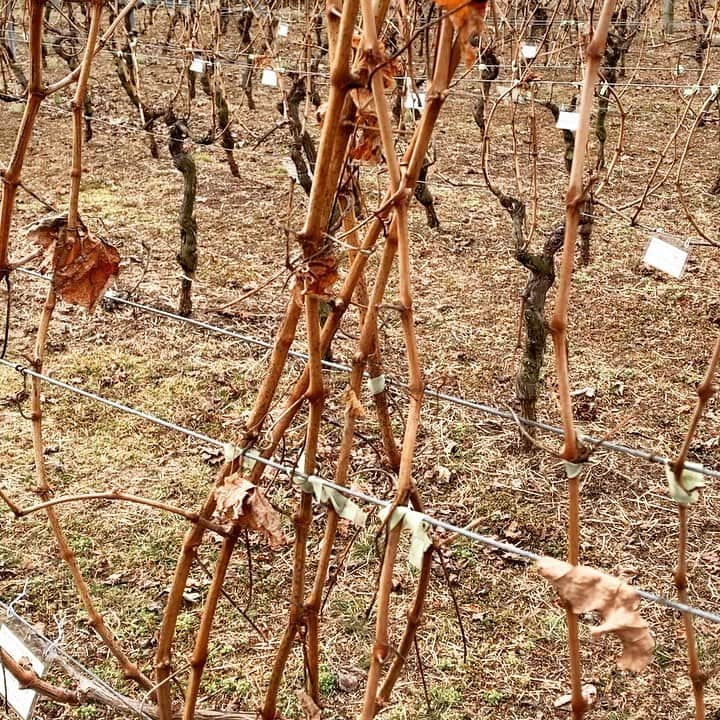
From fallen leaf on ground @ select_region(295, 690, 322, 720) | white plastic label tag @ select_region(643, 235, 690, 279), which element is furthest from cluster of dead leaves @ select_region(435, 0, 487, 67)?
white plastic label tag @ select_region(643, 235, 690, 279)

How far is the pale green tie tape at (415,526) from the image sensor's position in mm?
804

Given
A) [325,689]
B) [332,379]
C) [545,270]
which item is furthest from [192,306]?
[325,689]

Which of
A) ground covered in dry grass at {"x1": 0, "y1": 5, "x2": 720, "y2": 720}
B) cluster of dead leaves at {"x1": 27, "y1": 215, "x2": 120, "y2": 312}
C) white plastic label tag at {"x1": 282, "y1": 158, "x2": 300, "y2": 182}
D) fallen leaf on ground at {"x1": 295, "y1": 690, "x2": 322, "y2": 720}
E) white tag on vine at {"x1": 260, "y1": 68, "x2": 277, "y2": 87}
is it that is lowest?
ground covered in dry grass at {"x1": 0, "y1": 5, "x2": 720, "y2": 720}

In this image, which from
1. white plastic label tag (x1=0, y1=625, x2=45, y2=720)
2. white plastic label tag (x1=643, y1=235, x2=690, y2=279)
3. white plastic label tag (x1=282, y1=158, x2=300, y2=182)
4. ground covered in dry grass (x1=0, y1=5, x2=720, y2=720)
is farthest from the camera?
white plastic label tag (x1=643, y1=235, x2=690, y2=279)

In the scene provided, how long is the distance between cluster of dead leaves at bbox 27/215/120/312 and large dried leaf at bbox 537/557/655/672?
0.70 metres

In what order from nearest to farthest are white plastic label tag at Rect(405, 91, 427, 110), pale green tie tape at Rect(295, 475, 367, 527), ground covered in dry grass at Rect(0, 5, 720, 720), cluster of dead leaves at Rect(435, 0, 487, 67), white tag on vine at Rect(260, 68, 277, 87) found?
1. cluster of dead leaves at Rect(435, 0, 487, 67)
2. pale green tie tape at Rect(295, 475, 367, 527)
3. white plastic label tag at Rect(405, 91, 427, 110)
4. ground covered in dry grass at Rect(0, 5, 720, 720)
5. white tag on vine at Rect(260, 68, 277, 87)

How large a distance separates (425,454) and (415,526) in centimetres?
197

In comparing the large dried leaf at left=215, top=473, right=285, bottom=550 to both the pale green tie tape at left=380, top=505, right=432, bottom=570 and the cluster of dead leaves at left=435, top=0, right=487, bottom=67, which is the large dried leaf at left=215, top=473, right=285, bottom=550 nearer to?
the pale green tie tape at left=380, top=505, right=432, bottom=570

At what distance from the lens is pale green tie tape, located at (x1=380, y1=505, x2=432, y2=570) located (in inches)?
31.7

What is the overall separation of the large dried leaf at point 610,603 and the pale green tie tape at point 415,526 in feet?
0.48

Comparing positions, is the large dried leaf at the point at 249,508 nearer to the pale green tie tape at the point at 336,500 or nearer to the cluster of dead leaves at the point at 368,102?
the pale green tie tape at the point at 336,500

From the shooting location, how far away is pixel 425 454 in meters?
2.76

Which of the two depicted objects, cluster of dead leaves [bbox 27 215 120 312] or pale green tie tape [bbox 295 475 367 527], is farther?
cluster of dead leaves [bbox 27 215 120 312]

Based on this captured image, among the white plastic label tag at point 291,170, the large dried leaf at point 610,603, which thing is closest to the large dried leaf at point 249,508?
the large dried leaf at point 610,603
